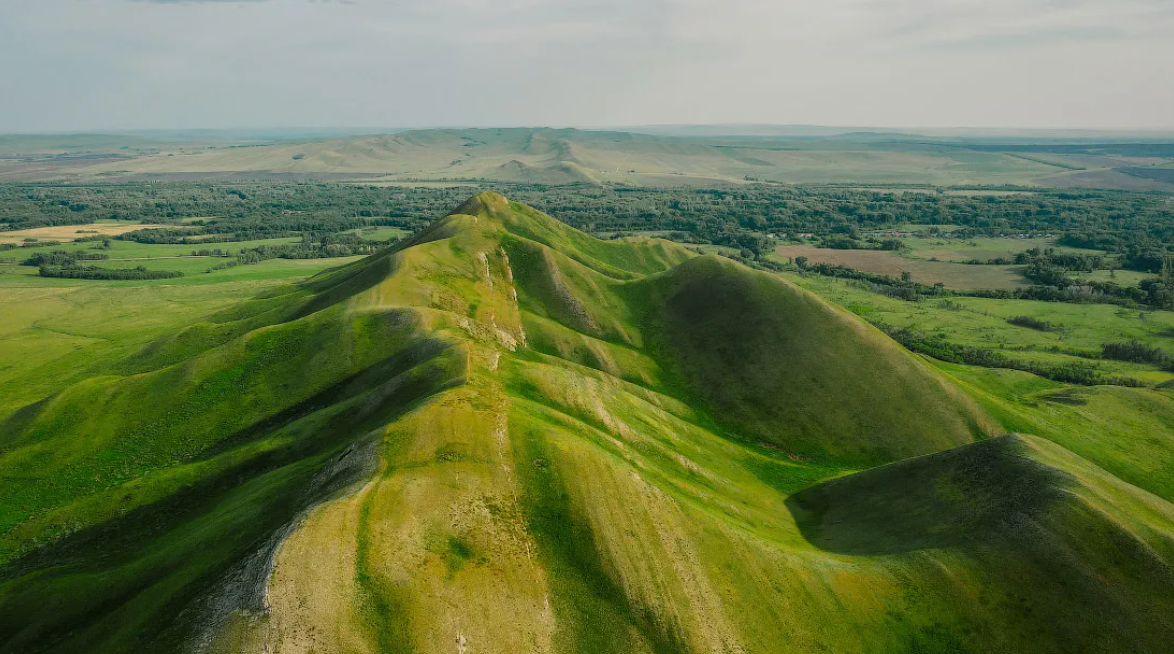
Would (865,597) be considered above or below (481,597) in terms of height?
below

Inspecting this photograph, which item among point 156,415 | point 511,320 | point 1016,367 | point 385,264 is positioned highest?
point 385,264

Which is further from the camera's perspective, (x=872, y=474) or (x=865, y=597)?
(x=872, y=474)

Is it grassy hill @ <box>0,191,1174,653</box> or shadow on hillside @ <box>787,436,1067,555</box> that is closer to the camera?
grassy hill @ <box>0,191,1174,653</box>

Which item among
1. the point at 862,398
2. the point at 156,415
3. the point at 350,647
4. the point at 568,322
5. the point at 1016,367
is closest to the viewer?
the point at 350,647

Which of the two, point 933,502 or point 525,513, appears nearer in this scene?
point 525,513

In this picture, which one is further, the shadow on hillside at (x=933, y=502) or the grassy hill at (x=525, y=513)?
the shadow on hillside at (x=933, y=502)

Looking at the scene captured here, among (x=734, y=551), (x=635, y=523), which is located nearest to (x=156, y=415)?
(x=635, y=523)

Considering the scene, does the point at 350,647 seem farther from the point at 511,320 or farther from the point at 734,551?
the point at 511,320

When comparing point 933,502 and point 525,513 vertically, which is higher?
point 525,513
